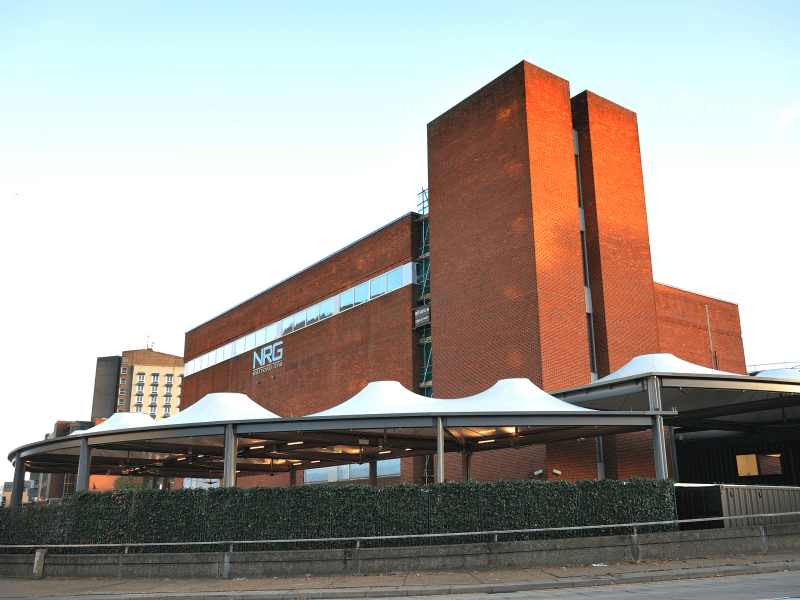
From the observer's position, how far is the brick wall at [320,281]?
3741 centimetres

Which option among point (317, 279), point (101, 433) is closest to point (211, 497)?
point (101, 433)

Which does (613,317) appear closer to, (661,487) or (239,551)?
(661,487)

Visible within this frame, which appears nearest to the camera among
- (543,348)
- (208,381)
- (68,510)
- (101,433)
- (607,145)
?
(68,510)

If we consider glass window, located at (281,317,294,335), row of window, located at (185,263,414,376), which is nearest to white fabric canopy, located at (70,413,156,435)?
row of window, located at (185,263,414,376)

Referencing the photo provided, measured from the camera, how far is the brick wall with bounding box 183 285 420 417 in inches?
1421

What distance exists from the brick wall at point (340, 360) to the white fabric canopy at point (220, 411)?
39.8 ft

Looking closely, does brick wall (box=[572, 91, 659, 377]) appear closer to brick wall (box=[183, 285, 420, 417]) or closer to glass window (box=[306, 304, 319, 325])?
brick wall (box=[183, 285, 420, 417])

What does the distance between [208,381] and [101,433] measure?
3179cm

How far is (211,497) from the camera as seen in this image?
18.0m

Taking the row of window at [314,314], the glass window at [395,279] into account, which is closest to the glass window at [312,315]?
the row of window at [314,314]

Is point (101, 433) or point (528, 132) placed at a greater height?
point (528, 132)

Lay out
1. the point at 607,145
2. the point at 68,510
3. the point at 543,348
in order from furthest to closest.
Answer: the point at 607,145
the point at 543,348
the point at 68,510

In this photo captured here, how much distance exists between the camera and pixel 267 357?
47.8 m

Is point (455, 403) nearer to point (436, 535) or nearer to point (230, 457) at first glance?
point (436, 535)
